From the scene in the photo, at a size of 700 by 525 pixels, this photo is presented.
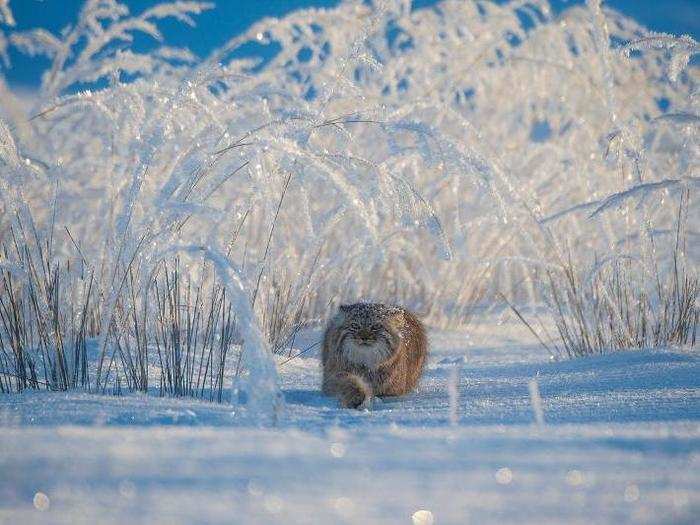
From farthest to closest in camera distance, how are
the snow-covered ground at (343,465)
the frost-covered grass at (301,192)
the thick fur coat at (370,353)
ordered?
the thick fur coat at (370,353), the frost-covered grass at (301,192), the snow-covered ground at (343,465)

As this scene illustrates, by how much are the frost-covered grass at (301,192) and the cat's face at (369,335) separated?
0.38 meters

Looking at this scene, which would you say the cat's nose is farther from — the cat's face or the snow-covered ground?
the snow-covered ground

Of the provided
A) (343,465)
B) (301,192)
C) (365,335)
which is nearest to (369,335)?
(365,335)

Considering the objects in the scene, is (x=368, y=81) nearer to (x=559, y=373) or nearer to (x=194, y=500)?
(x=559, y=373)

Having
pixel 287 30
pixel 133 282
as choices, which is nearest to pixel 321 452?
pixel 133 282

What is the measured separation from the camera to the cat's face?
2605mm

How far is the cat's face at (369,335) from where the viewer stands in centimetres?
261

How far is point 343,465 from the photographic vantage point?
1.21m

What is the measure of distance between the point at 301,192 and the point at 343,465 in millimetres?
1747

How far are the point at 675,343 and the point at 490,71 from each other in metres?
4.26

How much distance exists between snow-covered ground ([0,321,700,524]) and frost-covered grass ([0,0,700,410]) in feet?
0.87

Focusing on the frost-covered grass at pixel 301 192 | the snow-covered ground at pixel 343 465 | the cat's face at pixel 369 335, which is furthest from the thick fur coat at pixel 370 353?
the snow-covered ground at pixel 343 465

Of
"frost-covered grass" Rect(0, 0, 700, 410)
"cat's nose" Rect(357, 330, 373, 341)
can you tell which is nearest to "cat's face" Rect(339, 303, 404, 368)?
"cat's nose" Rect(357, 330, 373, 341)

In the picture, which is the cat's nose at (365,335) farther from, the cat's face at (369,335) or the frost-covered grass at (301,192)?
the frost-covered grass at (301,192)
